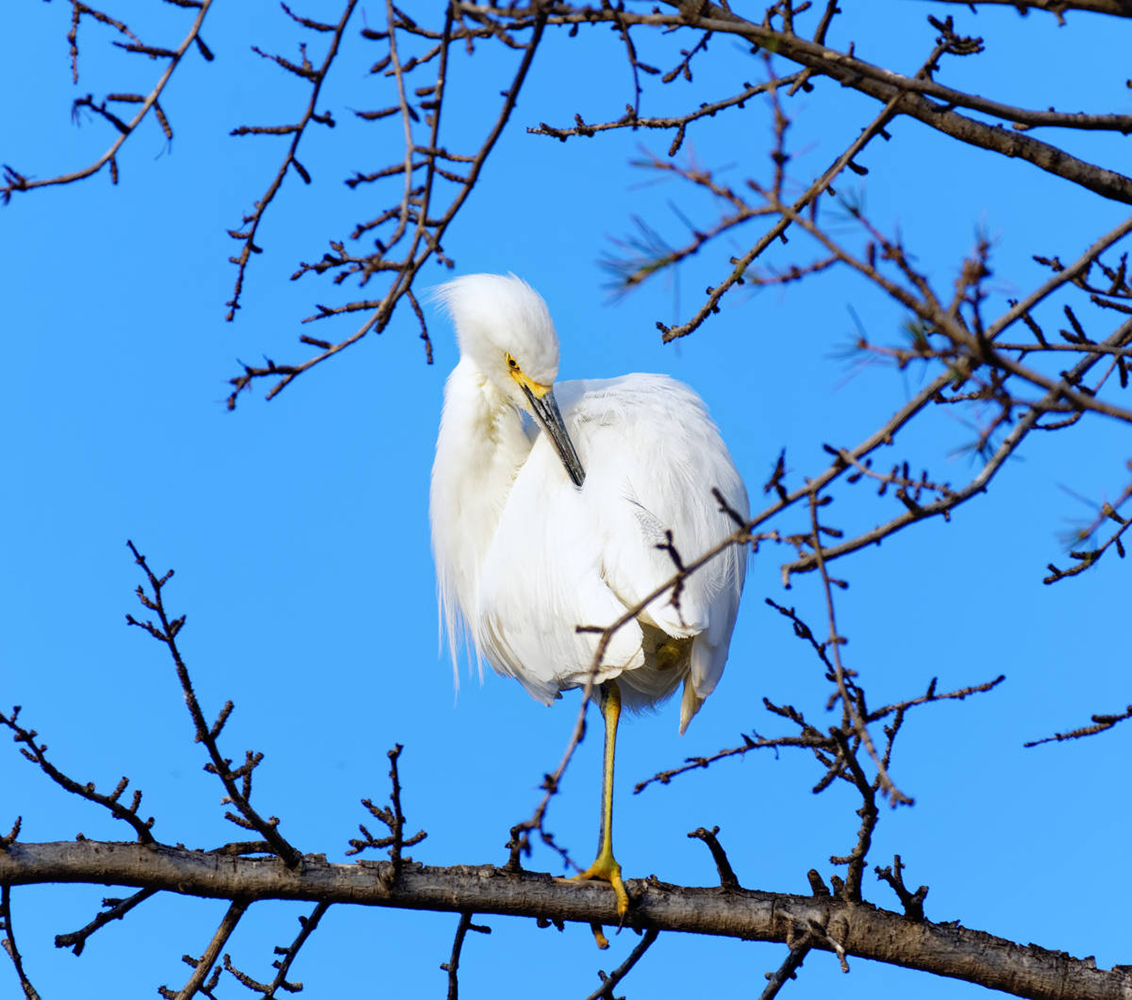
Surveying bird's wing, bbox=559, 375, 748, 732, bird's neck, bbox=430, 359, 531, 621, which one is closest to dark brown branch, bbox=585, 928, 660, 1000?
bird's wing, bbox=559, 375, 748, 732

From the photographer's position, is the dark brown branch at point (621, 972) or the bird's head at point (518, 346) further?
the bird's head at point (518, 346)

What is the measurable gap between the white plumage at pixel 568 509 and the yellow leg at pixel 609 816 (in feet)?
0.48

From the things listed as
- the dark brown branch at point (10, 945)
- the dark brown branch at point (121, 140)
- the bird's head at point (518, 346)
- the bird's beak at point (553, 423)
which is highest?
the bird's head at point (518, 346)

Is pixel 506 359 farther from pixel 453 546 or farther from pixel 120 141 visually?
pixel 120 141

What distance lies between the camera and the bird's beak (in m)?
4.04

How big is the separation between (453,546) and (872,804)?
2.19 meters

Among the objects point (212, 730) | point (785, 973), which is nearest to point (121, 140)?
point (212, 730)

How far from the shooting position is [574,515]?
389 centimetres

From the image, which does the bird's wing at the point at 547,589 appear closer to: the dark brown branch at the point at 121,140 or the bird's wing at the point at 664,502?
the bird's wing at the point at 664,502

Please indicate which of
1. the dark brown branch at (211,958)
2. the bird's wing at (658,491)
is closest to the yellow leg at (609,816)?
the bird's wing at (658,491)

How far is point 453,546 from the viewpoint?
4.69 meters

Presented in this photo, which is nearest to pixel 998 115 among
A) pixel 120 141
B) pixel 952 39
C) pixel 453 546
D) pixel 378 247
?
pixel 952 39

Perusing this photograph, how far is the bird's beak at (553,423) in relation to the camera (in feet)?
13.3

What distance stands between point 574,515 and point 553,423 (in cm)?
38
